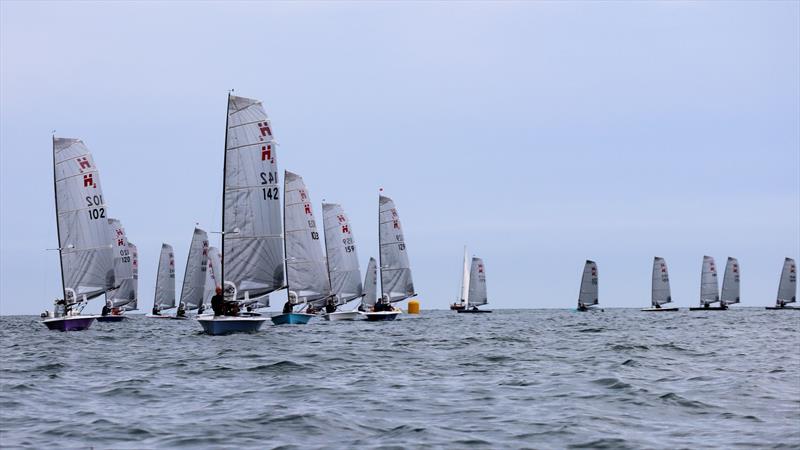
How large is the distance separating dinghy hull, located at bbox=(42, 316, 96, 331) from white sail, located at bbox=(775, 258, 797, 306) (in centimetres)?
9461

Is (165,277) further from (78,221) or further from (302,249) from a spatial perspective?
(78,221)

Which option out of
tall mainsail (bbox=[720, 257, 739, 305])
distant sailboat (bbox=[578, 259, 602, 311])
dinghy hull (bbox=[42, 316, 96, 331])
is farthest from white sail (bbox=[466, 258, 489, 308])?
dinghy hull (bbox=[42, 316, 96, 331])

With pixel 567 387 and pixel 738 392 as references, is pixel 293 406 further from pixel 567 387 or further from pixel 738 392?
pixel 738 392

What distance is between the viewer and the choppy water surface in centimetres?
1211

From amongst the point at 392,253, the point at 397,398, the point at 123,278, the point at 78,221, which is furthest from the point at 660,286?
the point at 397,398

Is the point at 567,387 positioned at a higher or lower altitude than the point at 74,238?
lower

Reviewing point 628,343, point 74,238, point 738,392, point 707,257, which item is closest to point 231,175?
point 74,238

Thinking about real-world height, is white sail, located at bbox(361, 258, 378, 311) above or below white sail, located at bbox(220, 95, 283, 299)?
below

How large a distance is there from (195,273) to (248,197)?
44.5 m

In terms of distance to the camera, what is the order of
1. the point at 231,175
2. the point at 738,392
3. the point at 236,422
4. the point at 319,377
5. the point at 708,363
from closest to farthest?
1. the point at 236,422
2. the point at 738,392
3. the point at 319,377
4. the point at 708,363
5. the point at 231,175

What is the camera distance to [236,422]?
13062 millimetres

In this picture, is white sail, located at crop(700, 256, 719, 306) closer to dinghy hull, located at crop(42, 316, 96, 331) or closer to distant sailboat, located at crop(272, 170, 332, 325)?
distant sailboat, located at crop(272, 170, 332, 325)

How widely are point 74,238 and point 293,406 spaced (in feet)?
118

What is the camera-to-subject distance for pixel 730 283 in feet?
381
